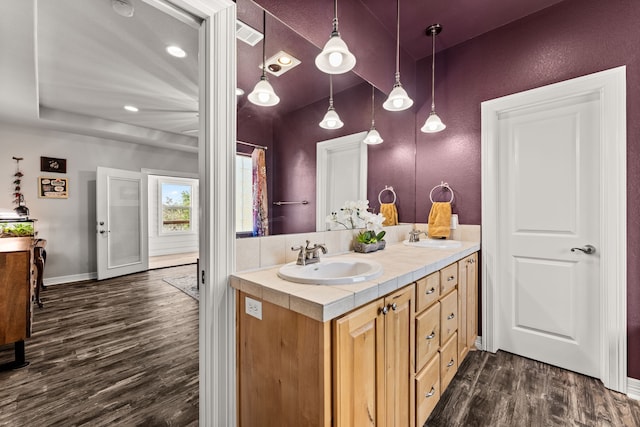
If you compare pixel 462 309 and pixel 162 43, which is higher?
pixel 162 43

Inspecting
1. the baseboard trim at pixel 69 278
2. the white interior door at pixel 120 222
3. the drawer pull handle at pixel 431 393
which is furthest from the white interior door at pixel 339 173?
the baseboard trim at pixel 69 278

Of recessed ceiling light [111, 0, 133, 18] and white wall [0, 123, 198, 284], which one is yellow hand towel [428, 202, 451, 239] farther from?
white wall [0, 123, 198, 284]

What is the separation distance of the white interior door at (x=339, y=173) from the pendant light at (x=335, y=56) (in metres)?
0.54

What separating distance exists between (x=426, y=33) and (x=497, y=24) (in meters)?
0.54

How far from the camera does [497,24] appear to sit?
2.17 m

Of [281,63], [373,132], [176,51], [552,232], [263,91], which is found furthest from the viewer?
[176,51]

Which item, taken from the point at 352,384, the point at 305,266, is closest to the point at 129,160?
the point at 305,266

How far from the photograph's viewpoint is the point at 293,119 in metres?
1.70

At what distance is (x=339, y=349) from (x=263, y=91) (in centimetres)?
130

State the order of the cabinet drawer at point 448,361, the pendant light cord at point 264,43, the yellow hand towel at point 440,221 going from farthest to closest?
the yellow hand towel at point 440,221
the cabinet drawer at point 448,361
the pendant light cord at point 264,43

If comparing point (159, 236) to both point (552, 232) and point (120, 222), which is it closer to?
point (120, 222)

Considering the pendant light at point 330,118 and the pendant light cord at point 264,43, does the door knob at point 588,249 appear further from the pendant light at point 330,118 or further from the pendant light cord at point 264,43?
the pendant light cord at point 264,43

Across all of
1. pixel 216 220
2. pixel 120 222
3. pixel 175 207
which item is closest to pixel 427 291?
pixel 216 220

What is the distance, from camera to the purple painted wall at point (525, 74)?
168cm
